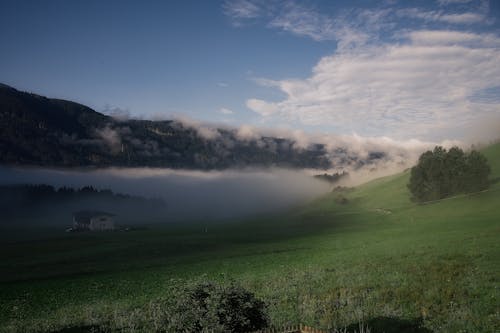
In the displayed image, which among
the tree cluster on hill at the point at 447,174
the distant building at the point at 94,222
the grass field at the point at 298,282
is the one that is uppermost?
the tree cluster on hill at the point at 447,174

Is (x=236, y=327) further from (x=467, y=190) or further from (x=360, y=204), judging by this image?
(x=360, y=204)

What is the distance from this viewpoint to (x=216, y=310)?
50.9 feet

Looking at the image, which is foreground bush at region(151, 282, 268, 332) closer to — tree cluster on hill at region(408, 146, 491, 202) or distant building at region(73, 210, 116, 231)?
tree cluster on hill at region(408, 146, 491, 202)

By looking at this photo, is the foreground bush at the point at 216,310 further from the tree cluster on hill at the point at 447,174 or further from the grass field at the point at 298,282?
the tree cluster on hill at the point at 447,174

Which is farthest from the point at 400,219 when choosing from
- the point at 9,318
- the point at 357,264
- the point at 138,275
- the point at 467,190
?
the point at 9,318

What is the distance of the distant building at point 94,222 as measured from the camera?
531ft

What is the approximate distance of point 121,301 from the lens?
35.4 meters

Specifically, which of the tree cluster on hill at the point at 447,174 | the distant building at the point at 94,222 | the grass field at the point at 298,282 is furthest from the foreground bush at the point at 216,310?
the distant building at the point at 94,222

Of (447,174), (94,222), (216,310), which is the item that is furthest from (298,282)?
(94,222)

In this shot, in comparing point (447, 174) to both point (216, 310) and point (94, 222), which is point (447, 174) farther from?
point (94, 222)

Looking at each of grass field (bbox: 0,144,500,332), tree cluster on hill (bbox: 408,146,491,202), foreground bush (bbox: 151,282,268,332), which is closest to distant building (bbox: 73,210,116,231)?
grass field (bbox: 0,144,500,332)

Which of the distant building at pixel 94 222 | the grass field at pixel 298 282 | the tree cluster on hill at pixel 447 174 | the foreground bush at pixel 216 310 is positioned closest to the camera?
the foreground bush at pixel 216 310

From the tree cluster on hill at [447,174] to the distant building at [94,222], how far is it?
→ 117495mm

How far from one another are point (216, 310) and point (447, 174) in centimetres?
12917
